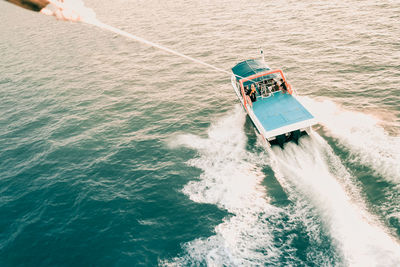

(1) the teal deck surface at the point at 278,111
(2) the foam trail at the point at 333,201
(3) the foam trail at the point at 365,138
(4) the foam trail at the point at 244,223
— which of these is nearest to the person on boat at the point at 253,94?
(1) the teal deck surface at the point at 278,111

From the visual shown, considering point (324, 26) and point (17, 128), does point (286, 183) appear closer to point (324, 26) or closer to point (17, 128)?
point (17, 128)

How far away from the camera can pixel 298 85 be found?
80.7ft

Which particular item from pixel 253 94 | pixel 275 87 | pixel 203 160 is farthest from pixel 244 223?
pixel 275 87

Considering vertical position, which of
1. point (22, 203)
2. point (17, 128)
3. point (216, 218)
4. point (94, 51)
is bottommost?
point (216, 218)

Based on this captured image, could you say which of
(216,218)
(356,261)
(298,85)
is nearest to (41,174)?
(216,218)

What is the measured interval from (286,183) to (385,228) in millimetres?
5019

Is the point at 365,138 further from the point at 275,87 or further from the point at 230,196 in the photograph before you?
the point at 230,196

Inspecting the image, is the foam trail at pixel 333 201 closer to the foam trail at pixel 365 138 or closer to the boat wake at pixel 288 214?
the boat wake at pixel 288 214

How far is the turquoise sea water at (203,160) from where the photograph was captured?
12.3 metres

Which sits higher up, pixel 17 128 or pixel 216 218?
pixel 17 128

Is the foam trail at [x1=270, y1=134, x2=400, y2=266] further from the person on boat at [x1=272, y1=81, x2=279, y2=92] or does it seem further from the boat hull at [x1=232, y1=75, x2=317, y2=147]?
the person on boat at [x1=272, y1=81, x2=279, y2=92]

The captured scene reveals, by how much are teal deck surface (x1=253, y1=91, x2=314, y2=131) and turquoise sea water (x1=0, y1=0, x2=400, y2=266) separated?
1.94m

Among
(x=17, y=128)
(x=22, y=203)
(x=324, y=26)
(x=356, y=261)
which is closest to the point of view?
(x=356, y=261)

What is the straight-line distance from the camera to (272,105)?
18391 millimetres
